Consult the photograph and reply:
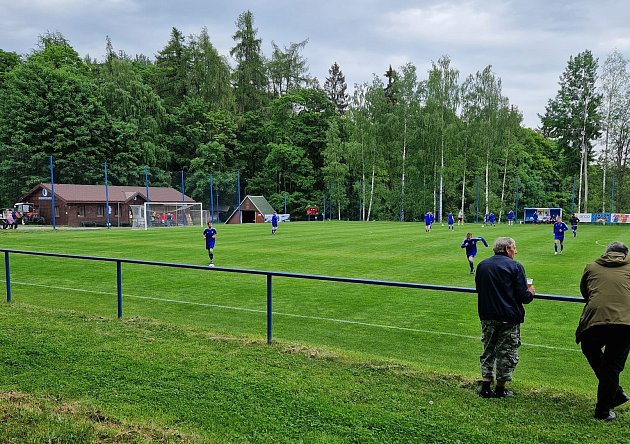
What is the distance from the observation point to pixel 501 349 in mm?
5391

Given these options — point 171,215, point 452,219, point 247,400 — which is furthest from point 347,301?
point 171,215

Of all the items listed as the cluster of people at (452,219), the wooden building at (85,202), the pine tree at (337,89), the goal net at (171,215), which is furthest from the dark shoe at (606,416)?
the pine tree at (337,89)

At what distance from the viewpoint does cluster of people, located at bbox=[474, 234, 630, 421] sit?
15.6 feet

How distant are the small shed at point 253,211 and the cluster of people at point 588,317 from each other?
58.2 meters

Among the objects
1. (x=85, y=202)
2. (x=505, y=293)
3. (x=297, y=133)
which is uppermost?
(x=297, y=133)

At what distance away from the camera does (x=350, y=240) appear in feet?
99.5

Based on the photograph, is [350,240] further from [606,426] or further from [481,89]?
[481,89]

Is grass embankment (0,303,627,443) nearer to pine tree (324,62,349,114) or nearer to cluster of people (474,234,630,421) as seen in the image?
cluster of people (474,234,630,421)

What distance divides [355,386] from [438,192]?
59724 millimetres

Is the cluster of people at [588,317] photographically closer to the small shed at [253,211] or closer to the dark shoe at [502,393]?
the dark shoe at [502,393]

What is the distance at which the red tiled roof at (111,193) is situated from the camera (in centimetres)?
5075

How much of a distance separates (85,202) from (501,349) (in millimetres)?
52889

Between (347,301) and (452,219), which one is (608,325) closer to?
(347,301)

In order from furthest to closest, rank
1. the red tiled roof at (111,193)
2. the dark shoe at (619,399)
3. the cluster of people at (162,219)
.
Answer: the red tiled roof at (111,193) → the cluster of people at (162,219) → the dark shoe at (619,399)
